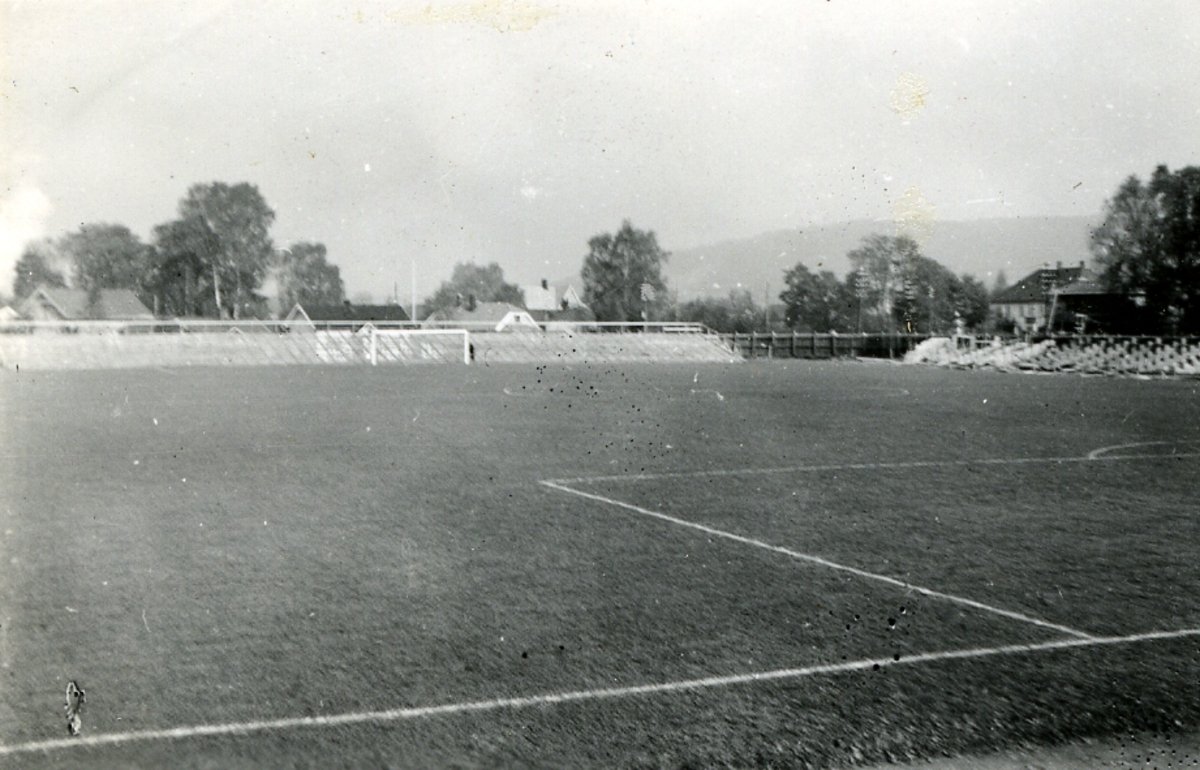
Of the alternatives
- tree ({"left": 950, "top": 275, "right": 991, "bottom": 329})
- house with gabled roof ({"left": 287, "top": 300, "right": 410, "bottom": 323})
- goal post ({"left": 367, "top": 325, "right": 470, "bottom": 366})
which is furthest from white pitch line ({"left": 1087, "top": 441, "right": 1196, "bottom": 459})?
house with gabled roof ({"left": 287, "top": 300, "right": 410, "bottom": 323})

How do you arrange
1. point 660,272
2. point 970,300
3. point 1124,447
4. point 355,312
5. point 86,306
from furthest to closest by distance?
point 355,312
point 86,306
point 970,300
point 660,272
point 1124,447

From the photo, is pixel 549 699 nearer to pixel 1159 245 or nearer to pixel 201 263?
pixel 201 263

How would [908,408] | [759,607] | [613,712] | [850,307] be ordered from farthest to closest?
[850,307] → [908,408] → [759,607] → [613,712]

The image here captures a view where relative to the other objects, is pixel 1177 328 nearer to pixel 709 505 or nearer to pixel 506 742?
pixel 709 505

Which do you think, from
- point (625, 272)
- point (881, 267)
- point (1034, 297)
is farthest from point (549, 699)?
point (1034, 297)

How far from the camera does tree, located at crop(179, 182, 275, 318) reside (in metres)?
20.7

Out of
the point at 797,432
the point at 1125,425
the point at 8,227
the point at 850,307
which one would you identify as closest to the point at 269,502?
the point at 8,227

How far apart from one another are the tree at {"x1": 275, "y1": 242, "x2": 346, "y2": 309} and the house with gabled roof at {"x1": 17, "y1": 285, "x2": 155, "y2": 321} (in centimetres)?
456

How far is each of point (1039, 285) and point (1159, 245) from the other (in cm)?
540

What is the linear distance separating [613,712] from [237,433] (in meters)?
11.2

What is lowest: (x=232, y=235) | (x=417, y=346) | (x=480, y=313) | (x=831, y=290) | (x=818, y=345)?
(x=818, y=345)

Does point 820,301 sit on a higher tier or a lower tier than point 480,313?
lower

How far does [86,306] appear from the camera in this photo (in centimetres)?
3042

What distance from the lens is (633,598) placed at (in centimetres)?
578
